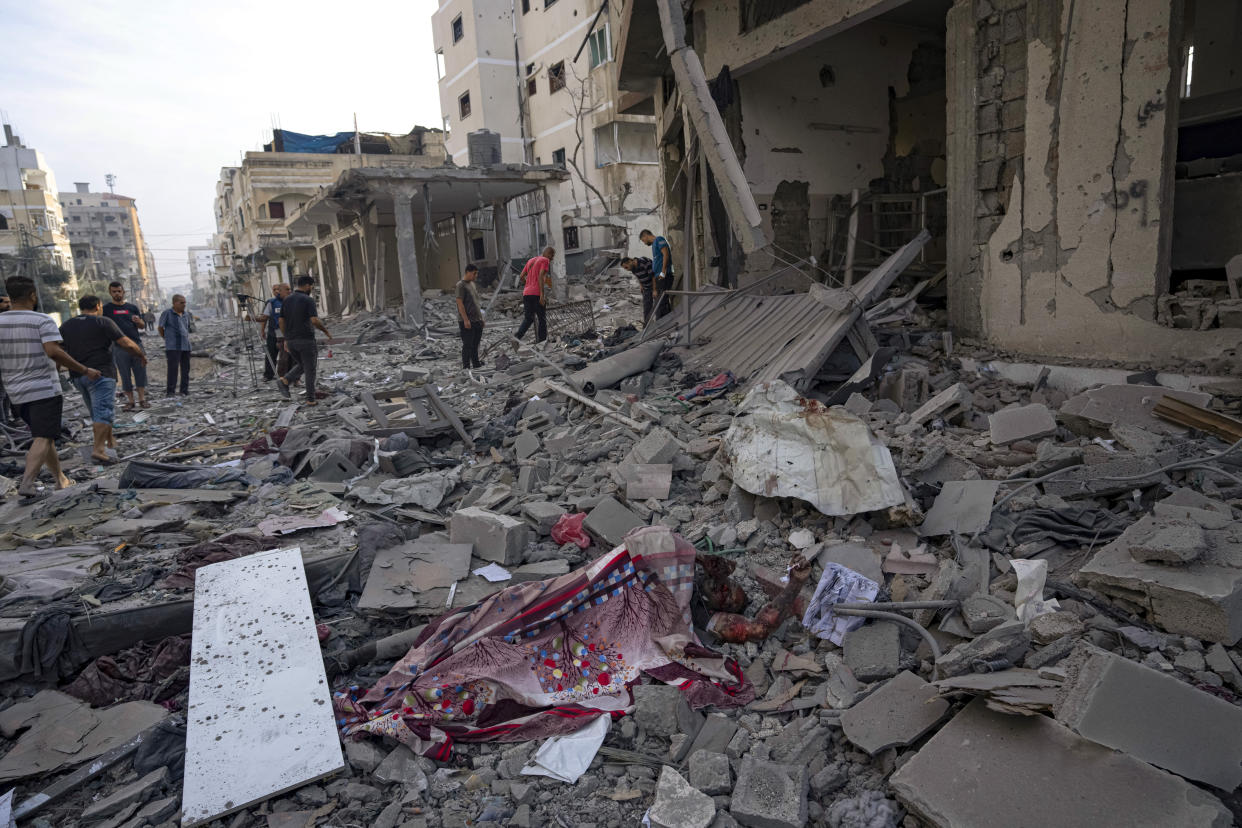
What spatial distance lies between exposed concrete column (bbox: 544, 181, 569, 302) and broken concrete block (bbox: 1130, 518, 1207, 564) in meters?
16.0

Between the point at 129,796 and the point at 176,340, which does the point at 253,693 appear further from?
the point at 176,340

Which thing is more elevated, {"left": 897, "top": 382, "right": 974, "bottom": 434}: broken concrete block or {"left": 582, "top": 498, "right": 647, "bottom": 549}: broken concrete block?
{"left": 897, "top": 382, "right": 974, "bottom": 434}: broken concrete block

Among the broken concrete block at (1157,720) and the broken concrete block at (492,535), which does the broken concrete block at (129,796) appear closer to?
the broken concrete block at (492,535)

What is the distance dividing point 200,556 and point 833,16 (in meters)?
7.41

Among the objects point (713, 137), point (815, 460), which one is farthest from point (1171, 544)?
point (713, 137)

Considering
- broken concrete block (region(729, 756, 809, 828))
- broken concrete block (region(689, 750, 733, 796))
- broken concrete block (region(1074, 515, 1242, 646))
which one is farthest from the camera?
broken concrete block (region(1074, 515, 1242, 646))

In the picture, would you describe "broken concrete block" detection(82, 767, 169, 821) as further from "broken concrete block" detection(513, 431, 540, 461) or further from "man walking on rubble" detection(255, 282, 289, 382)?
"man walking on rubble" detection(255, 282, 289, 382)

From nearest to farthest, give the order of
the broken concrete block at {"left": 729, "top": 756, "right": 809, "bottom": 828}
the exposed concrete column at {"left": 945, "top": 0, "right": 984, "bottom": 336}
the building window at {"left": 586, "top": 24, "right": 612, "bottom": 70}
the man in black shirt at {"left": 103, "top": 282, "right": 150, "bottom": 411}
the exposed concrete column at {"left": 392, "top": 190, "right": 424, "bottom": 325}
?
the broken concrete block at {"left": 729, "top": 756, "right": 809, "bottom": 828} → the exposed concrete column at {"left": 945, "top": 0, "right": 984, "bottom": 336} → the man in black shirt at {"left": 103, "top": 282, "right": 150, "bottom": 411} → the exposed concrete column at {"left": 392, "top": 190, "right": 424, "bottom": 325} → the building window at {"left": 586, "top": 24, "right": 612, "bottom": 70}

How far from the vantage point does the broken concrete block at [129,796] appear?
251 cm

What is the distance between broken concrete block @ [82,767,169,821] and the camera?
2.51 m

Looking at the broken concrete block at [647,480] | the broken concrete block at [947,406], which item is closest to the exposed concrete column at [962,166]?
the broken concrete block at [947,406]

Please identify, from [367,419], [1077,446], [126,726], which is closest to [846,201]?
[1077,446]

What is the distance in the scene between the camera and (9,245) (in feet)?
135

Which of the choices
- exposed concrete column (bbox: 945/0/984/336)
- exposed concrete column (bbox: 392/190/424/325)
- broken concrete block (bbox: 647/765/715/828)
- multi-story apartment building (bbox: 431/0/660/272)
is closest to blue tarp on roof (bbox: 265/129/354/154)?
multi-story apartment building (bbox: 431/0/660/272)
